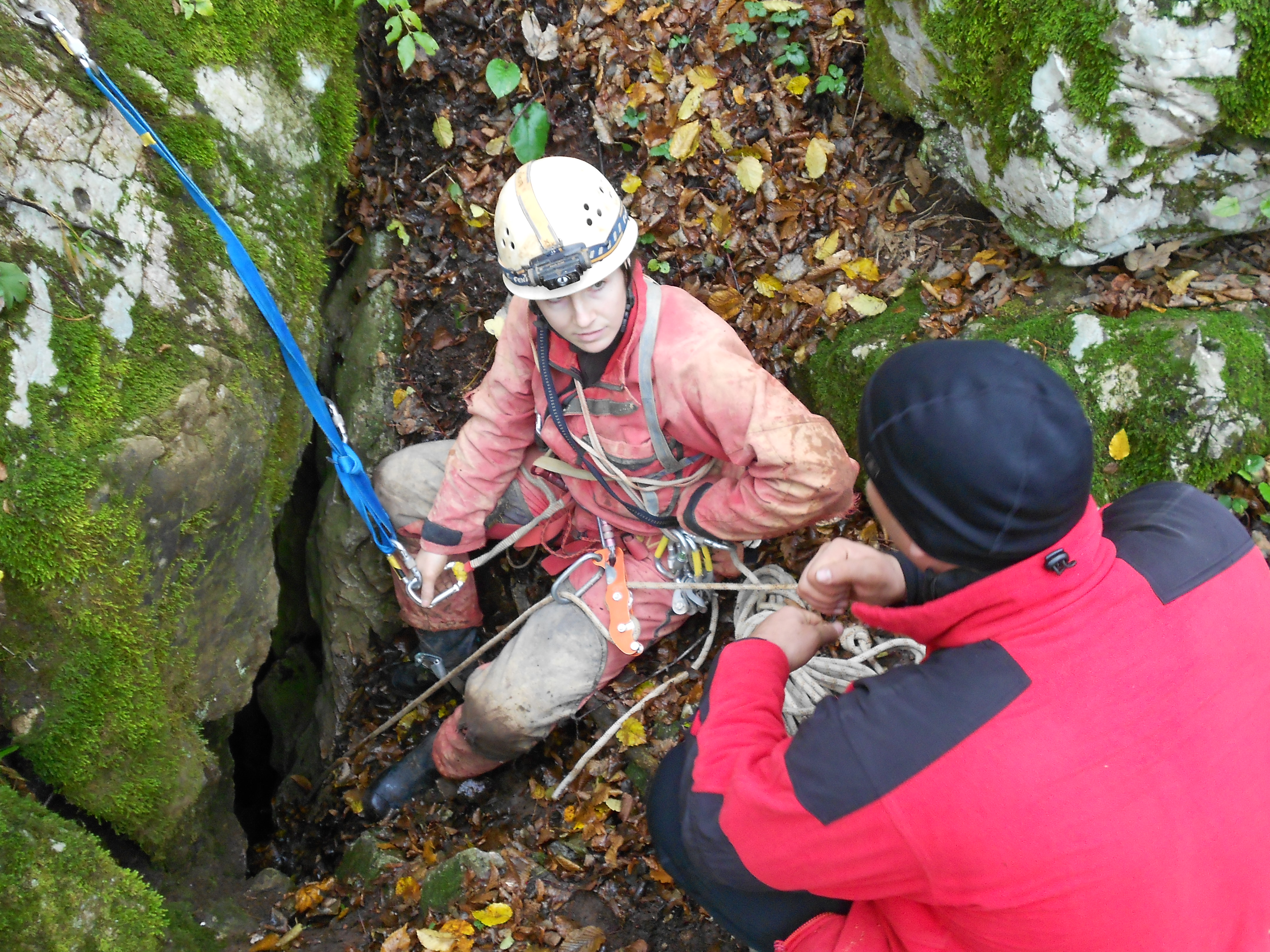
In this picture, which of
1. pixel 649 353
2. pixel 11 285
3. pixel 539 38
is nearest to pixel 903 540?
pixel 649 353

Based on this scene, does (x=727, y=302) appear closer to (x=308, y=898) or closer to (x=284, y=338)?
(x=284, y=338)

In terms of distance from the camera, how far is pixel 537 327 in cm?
325

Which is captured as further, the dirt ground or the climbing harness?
the dirt ground

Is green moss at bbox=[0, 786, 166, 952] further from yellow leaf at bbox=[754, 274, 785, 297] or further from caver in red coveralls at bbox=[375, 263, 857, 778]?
yellow leaf at bbox=[754, 274, 785, 297]

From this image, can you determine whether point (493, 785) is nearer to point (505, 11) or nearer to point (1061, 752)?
point (1061, 752)

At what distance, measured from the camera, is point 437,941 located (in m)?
3.11

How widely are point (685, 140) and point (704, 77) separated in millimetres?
406

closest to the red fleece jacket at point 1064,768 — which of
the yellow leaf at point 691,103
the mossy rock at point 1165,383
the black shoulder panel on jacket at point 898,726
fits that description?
the black shoulder panel on jacket at point 898,726

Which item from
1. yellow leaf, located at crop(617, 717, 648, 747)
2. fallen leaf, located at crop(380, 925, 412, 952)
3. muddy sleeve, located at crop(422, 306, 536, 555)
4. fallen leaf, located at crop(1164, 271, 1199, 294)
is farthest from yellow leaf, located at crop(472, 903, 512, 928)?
fallen leaf, located at crop(1164, 271, 1199, 294)

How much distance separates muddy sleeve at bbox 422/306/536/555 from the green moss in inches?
71.5

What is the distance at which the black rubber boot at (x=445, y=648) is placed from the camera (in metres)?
4.53

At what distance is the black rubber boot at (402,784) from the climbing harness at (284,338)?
1001 millimetres

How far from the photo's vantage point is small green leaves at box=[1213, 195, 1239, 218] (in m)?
3.12

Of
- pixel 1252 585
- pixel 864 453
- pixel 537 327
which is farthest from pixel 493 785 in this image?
pixel 1252 585
